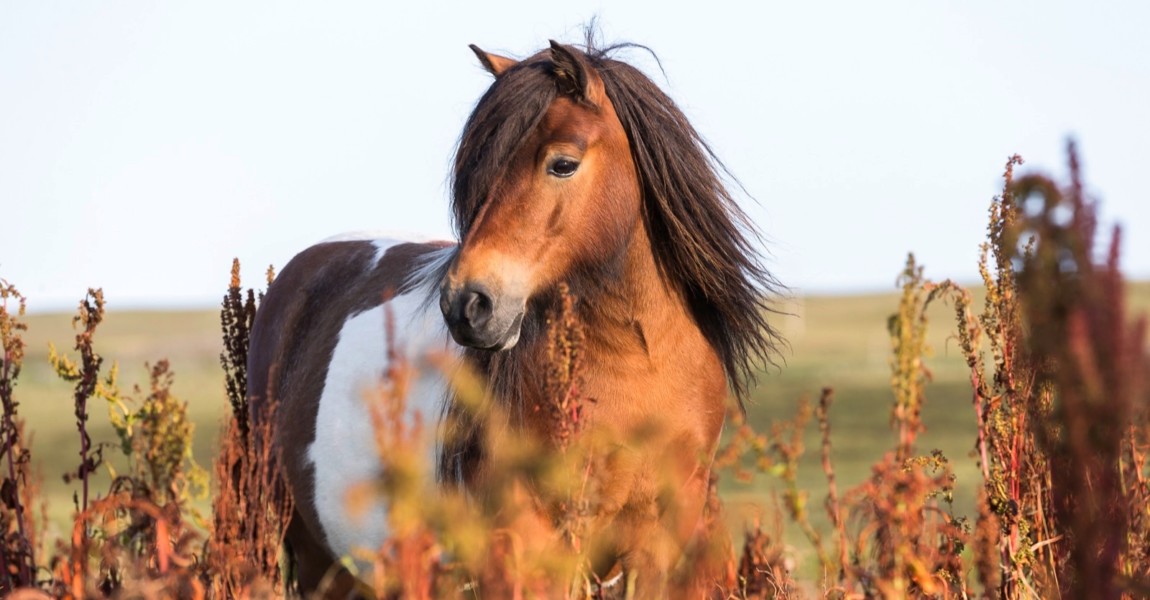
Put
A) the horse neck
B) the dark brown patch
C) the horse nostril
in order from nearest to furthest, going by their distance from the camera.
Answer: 1. the horse nostril
2. the horse neck
3. the dark brown patch

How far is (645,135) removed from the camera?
3.89 m

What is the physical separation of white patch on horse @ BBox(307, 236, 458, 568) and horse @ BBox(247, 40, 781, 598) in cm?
11

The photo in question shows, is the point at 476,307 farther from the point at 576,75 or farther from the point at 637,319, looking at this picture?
the point at 576,75

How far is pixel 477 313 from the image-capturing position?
3.43 m

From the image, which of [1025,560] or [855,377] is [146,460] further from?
[855,377]

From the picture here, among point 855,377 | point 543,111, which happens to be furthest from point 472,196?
point 855,377

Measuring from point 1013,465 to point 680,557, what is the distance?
1064mm

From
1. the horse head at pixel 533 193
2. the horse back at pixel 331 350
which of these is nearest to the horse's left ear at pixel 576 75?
the horse head at pixel 533 193

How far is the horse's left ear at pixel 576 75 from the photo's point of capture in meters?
3.77

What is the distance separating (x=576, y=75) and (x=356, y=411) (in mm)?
1716

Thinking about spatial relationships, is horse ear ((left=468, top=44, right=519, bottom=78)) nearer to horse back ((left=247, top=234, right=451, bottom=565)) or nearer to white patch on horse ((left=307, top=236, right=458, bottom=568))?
horse back ((left=247, top=234, right=451, bottom=565))

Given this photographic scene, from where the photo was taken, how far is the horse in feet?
11.7

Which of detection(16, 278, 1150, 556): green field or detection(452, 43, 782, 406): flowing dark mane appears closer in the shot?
detection(452, 43, 782, 406): flowing dark mane

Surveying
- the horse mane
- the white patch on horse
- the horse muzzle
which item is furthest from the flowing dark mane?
the white patch on horse
